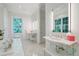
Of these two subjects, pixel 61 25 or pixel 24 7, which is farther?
pixel 61 25

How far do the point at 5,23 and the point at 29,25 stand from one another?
347 millimetres

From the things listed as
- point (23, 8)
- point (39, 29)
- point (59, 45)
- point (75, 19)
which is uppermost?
point (23, 8)

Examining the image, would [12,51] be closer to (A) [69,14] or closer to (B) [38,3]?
(B) [38,3]

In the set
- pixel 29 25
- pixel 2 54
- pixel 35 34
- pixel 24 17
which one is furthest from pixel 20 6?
pixel 2 54

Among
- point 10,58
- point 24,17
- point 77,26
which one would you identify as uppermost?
point 24,17

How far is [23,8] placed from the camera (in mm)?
1587

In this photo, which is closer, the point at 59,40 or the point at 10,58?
the point at 10,58

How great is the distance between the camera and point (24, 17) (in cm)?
166

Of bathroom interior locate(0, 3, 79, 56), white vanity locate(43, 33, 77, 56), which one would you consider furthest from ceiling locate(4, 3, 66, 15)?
white vanity locate(43, 33, 77, 56)

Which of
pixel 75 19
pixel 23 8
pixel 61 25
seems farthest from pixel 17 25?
pixel 75 19

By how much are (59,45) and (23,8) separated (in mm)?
773

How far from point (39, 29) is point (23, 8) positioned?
389 mm

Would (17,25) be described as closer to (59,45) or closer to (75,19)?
(59,45)

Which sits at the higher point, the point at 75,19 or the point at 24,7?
the point at 24,7
